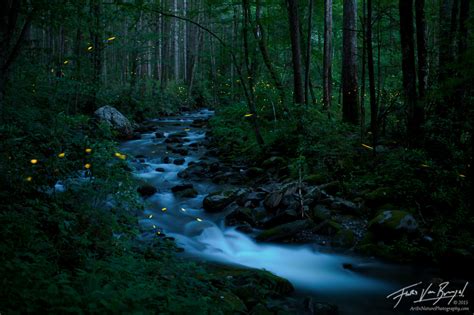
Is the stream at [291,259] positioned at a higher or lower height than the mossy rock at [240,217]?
lower

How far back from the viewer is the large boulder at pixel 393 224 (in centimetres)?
693

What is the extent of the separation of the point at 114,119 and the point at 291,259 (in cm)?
1135

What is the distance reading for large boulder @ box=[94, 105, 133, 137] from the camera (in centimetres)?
1553

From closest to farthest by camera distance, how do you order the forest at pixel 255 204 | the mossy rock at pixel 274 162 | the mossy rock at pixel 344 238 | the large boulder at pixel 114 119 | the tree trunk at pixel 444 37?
the forest at pixel 255 204, the mossy rock at pixel 344 238, the tree trunk at pixel 444 37, the mossy rock at pixel 274 162, the large boulder at pixel 114 119

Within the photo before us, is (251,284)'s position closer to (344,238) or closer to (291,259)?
(291,259)

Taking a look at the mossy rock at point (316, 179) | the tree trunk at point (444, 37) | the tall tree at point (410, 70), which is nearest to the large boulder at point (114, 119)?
the mossy rock at point (316, 179)

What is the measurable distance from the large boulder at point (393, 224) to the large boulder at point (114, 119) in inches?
455

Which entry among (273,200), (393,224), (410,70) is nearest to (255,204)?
(273,200)

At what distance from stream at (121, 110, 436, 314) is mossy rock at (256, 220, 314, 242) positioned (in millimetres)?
160

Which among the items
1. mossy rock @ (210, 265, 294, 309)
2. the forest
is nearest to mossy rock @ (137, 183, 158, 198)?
the forest

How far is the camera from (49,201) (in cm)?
554

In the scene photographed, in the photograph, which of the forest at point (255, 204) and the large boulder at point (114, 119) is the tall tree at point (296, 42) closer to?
the forest at point (255, 204)

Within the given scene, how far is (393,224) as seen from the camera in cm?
700

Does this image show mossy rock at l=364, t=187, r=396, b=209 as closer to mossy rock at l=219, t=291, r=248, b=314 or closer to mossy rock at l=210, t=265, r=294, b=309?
mossy rock at l=210, t=265, r=294, b=309
